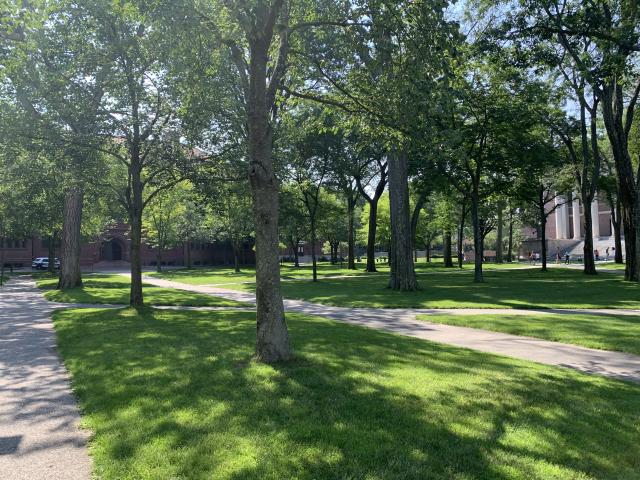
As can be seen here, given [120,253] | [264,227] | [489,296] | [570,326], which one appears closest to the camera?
[264,227]

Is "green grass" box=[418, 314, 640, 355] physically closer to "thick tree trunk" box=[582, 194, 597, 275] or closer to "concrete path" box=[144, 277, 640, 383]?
"concrete path" box=[144, 277, 640, 383]

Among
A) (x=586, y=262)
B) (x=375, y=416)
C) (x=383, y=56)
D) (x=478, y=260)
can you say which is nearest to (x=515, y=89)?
(x=478, y=260)

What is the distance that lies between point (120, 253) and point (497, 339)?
2578 inches

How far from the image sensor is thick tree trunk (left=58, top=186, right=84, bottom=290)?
75.7 ft

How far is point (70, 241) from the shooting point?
23203 millimetres

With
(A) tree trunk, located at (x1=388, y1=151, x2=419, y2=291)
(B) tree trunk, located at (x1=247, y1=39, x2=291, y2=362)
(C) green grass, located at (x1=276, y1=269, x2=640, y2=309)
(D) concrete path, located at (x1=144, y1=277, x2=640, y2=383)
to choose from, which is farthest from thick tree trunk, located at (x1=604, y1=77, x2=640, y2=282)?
(B) tree trunk, located at (x1=247, y1=39, x2=291, y2=362)

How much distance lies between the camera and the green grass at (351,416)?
3807mm

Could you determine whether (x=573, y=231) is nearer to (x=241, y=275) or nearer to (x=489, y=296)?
(x=241, y=275)

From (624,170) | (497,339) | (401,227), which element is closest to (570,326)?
(497,339)

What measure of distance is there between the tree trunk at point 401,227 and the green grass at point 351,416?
12374mm

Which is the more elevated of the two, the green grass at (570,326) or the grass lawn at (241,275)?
the grass lawn at (241,275)

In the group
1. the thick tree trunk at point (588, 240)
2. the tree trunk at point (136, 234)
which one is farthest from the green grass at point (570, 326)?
the thick tree trunk at point (588, 240)

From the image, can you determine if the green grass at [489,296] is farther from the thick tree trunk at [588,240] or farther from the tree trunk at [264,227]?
the tree trunk at [264,227]

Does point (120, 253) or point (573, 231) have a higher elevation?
point (573, 231)
